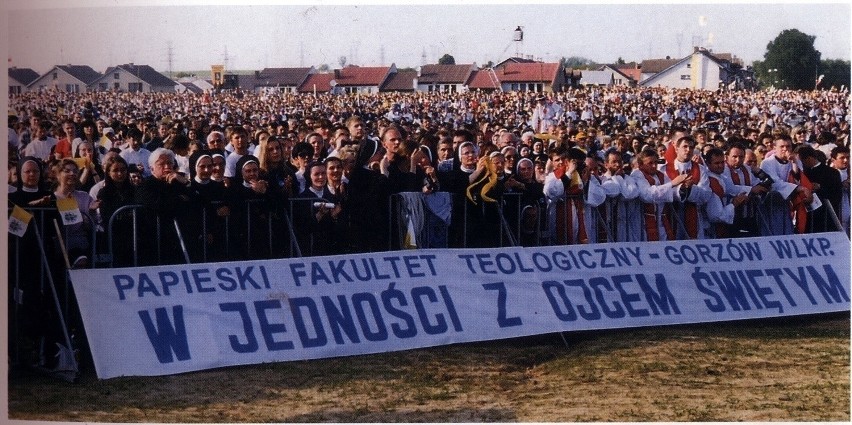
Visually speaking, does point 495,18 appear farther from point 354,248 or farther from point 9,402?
point 9,402

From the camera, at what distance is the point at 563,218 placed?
381 inches

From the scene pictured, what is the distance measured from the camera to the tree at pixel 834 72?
33.1ft

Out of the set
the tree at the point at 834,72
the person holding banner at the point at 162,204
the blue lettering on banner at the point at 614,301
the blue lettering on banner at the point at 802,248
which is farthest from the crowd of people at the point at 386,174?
the blue lettering on banner at the point at 614,301

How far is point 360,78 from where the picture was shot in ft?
34.1

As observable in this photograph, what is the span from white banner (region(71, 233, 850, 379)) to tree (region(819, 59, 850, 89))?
1.49m

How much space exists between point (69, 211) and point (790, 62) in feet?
23.9

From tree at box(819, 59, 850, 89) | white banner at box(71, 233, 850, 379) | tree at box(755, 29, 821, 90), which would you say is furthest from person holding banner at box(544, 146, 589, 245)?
tree at box(819, 59, 850, 89)

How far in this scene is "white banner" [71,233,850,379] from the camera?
7742 millimetres

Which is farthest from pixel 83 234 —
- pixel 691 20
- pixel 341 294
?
pixel 691 20

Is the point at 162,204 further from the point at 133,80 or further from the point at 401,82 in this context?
the point at 401,82

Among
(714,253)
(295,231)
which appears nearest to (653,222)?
(714,253)

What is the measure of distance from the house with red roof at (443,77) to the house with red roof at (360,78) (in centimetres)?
32

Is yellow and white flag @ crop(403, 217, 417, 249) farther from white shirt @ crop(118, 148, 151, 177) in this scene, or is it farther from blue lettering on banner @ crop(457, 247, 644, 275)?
white shirt @ crop(118, 148, 151, 177)

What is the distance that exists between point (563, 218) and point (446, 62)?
5.87 feet
